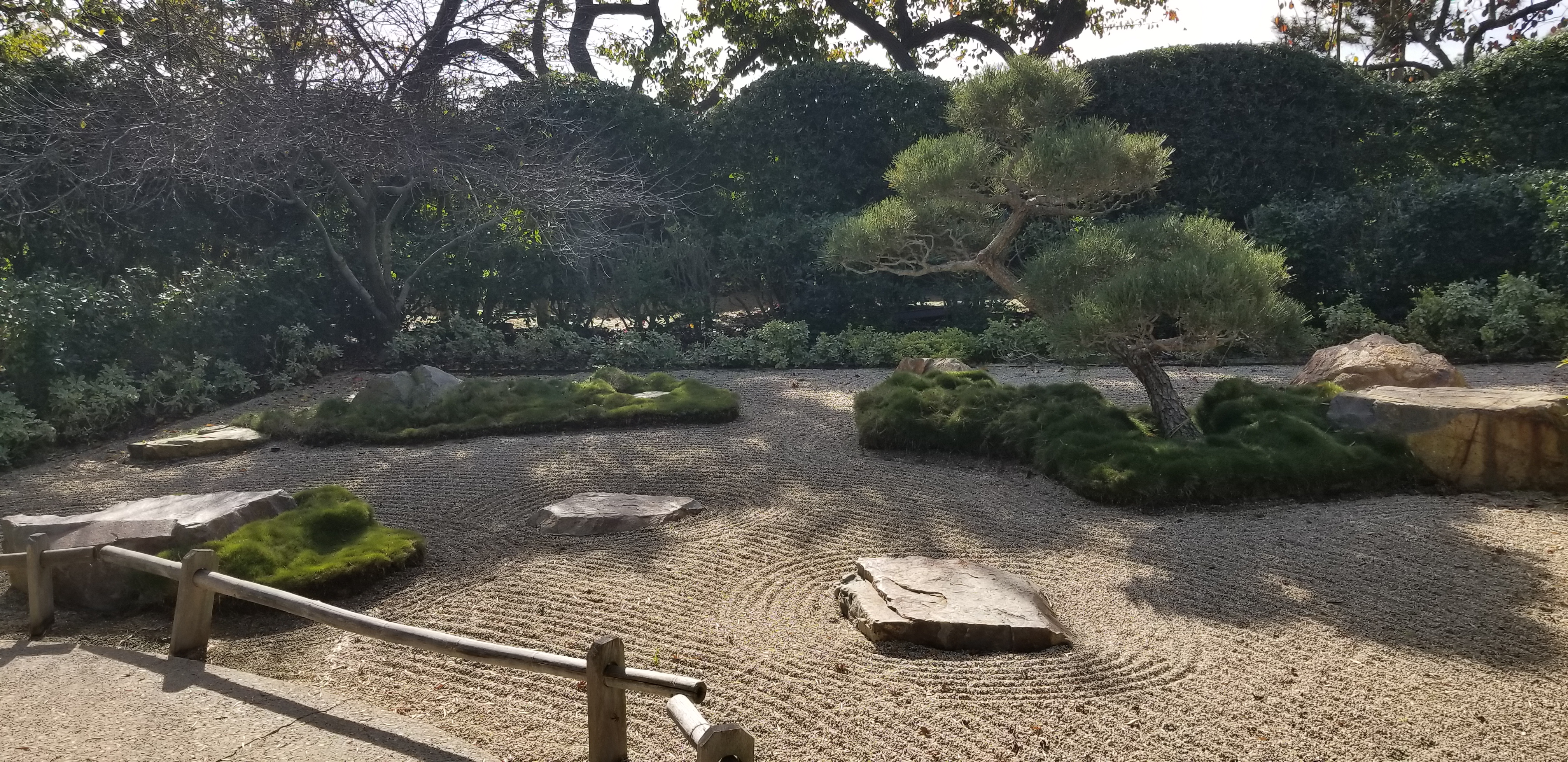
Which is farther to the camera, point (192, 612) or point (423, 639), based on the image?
point (192, 612)


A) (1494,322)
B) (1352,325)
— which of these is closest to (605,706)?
(1494,322)

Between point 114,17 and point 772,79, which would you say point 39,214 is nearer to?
point 114,17

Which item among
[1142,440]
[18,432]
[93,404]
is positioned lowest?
[18,432]

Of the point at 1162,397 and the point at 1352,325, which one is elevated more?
the point at 1352,325

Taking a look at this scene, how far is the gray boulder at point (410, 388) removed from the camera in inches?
339

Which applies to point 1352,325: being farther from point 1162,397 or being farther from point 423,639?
point 423,639

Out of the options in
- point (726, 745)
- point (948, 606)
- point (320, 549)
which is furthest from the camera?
point (320, 549)

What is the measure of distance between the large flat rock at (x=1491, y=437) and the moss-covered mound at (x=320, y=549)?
5765 millimetres

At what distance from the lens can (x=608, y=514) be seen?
5465mm

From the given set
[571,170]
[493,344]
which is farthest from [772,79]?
[493,344]

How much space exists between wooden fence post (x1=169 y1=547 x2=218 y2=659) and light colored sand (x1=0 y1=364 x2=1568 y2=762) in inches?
4.6

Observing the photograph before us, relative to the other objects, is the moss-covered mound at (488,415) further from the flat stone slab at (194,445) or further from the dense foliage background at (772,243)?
the dense foliage background at (772,243)

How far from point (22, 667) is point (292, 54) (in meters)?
7.74

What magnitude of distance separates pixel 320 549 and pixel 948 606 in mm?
3125
